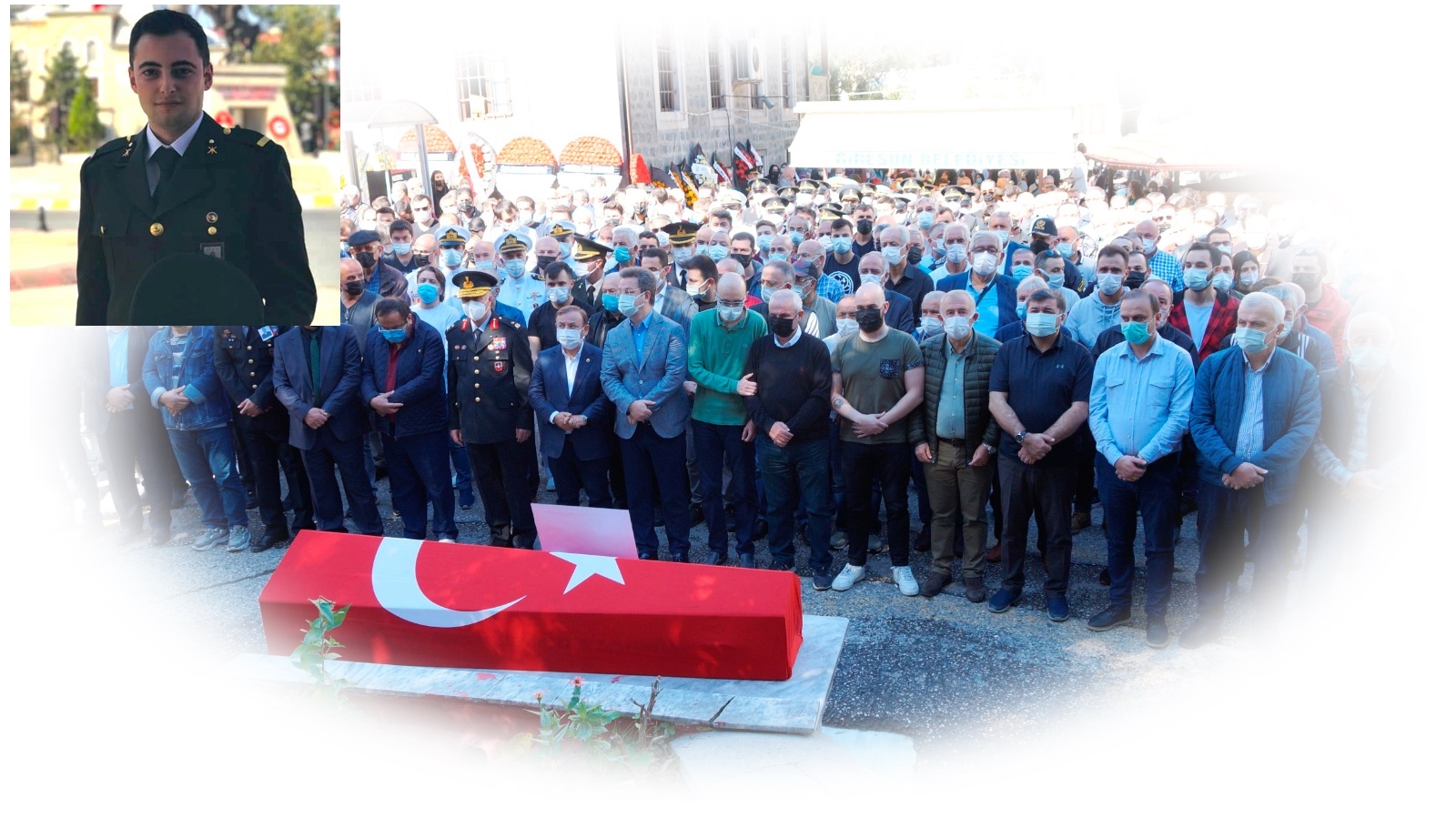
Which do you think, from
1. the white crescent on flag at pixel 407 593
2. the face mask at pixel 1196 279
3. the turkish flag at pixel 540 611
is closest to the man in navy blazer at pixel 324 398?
the turkish flag at pixel 540 611

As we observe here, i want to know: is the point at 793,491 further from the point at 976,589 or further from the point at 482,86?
the point at 482,86

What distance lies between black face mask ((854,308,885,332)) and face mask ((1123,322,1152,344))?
55.3 inches

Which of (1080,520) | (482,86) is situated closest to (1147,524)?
(1080,520)

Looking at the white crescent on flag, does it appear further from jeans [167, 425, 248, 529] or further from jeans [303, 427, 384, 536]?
jeans [167, 425, 248, 529]

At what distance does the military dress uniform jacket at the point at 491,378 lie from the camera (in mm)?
7305

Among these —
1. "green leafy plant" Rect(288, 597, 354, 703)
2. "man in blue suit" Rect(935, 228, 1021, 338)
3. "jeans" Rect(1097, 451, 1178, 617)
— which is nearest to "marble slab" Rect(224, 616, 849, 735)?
"green leafy plant" Rect(288, 597, 354, 703)

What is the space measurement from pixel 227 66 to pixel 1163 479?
4.85 meters

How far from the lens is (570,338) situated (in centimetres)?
705

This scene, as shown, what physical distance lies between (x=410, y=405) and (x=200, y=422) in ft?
5.42

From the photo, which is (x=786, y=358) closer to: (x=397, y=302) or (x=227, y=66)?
(x=397, y=302)

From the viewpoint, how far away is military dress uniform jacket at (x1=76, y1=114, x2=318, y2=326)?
3.76 meters

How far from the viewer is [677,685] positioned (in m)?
4.68

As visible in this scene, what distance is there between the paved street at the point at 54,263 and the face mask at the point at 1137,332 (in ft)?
13.4

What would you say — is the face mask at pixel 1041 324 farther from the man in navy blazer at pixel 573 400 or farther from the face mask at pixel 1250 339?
the man in navy blazer at pixel 573 400
